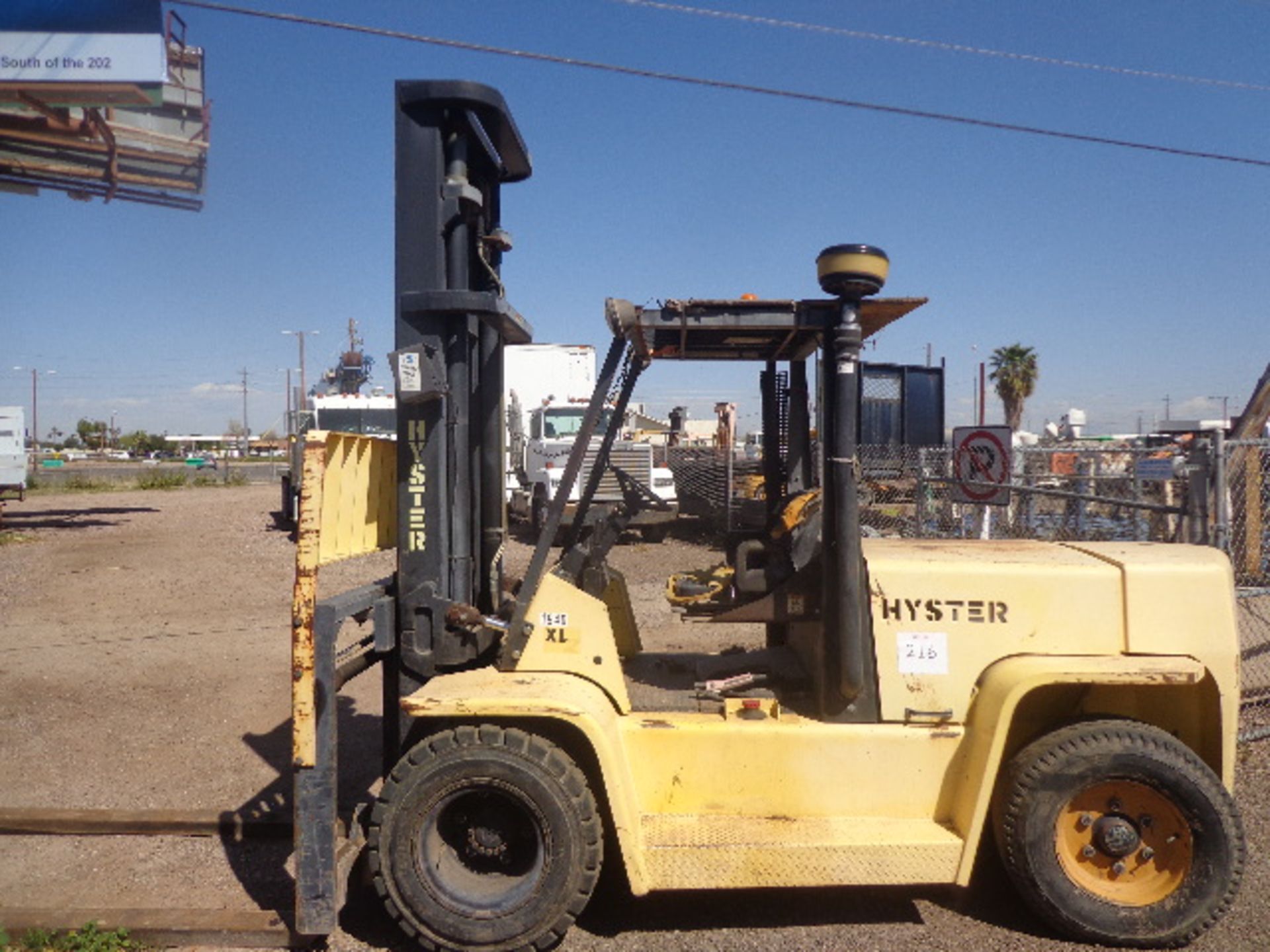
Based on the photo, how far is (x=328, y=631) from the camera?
382 cm

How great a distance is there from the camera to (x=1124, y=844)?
3973 millimetres

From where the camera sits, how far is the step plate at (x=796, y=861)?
382 cm

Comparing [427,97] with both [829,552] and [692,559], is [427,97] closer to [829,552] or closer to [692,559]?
[829,552]

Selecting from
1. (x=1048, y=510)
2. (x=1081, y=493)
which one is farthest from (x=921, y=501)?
(x=1048, y=510)

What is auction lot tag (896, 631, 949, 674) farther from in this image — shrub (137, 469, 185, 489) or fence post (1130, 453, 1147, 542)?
shrub (137, 469, 185, 489)

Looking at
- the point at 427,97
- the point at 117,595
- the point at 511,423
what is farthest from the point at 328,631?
the point at 511,423

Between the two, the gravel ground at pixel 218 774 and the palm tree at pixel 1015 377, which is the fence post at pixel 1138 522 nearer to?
the gravel ground at pixel 218 774

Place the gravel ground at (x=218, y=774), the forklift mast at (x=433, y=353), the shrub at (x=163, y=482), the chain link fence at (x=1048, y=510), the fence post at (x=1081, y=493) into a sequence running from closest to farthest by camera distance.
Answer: the gravel ground at (x=218, y=774) < the forklift mast at (x=433, y=353) < the fence post at (x=1081, y=493) < the chain link fence at (x=1048, y=510) < the shrub at (x=163, y=482)

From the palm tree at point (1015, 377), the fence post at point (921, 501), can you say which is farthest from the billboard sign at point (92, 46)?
the palm tree at point (1015, 377)

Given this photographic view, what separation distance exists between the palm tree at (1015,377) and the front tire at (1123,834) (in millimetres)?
44398

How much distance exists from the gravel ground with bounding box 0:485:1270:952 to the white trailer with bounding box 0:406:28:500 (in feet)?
32.2

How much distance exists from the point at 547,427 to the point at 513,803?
15.5m

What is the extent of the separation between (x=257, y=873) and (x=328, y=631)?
162 cm

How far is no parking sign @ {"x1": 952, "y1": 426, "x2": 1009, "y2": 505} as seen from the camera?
9141mm
